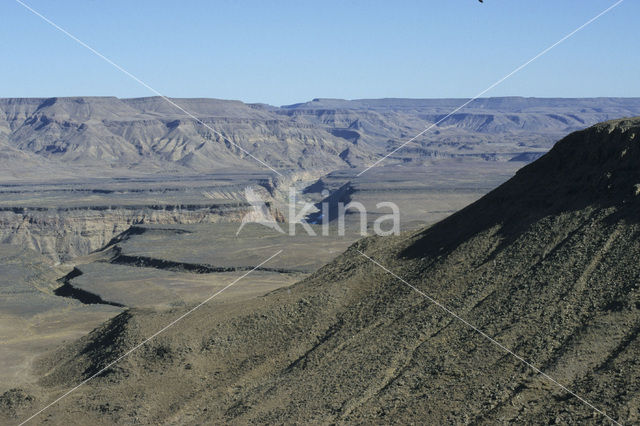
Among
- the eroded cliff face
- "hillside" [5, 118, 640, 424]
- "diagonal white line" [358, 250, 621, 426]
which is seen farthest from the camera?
the eroded cliff face

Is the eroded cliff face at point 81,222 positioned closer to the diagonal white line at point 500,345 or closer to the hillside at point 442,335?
the hillside at point 442,335

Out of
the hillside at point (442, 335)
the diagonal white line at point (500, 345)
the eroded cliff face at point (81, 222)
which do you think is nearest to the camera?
the diagonal white line at point (500, 345)

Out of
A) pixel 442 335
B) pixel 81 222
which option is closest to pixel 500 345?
pixel 442 335

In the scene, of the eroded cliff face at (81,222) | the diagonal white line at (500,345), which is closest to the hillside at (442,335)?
the diagonal white line at (500,345)

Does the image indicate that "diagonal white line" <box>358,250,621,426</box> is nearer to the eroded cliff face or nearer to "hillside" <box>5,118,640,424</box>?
"hillside" <box>5,118,640,424</box>

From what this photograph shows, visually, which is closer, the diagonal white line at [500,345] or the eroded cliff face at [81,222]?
the diagonal white line at [500,345]

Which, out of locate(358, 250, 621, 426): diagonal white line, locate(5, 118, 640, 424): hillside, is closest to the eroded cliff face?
locate(5, 118, 640, 424): hillside
